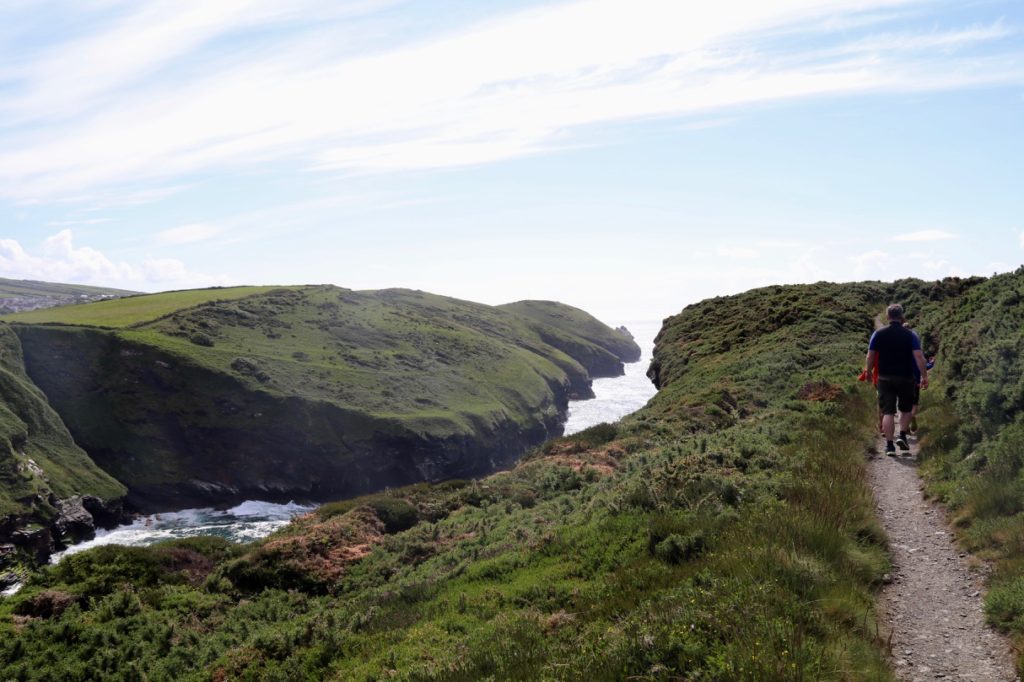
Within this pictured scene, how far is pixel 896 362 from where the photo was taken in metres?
15.1

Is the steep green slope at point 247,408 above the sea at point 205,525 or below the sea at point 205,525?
above

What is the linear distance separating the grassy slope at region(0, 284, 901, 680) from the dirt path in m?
0.40

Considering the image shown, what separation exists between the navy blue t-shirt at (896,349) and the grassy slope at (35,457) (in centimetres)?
8893

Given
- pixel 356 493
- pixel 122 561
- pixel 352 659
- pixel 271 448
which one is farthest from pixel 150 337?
pixel 352 659

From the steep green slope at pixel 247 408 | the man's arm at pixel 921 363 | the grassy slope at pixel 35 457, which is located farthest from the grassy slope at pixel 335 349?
the man's arm at pixel 921 363

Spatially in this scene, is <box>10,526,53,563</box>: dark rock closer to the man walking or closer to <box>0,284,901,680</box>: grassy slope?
<box>0,284,901,680</box>: grassy slope

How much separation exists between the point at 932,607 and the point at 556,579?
22.6 feet

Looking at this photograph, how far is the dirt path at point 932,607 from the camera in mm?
7020

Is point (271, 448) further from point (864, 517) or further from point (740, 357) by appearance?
point (864, 517)

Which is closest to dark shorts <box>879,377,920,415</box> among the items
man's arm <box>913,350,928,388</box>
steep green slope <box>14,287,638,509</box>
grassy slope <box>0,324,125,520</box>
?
man's arm <box>913,350,928,388</box>

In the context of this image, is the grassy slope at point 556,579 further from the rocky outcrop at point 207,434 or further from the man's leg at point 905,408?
the rocky outcrop at point 207,434

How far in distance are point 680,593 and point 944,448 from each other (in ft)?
33.3

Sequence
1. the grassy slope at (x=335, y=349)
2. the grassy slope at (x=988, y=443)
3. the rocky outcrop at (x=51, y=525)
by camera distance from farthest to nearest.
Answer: the grassy slope at (x=335, y=349)
the rocky outcrop at (x=51, y=525)
the grassy slope at (x=988, y=443)

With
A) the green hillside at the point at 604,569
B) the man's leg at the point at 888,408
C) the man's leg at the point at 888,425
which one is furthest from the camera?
the man's leg at the point at 888,425
